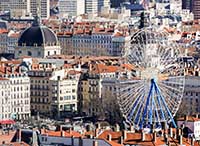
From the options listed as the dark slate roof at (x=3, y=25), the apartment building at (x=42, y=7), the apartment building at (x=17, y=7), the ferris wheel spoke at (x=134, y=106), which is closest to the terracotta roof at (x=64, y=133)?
the ferris wheel spoke at (x=134, y=106)

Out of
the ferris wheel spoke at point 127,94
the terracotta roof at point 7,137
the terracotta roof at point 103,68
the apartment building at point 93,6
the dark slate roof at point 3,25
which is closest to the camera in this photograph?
the terracotta roof at point 7,137

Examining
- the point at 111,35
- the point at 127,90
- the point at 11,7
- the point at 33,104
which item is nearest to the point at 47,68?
the point at 33,104

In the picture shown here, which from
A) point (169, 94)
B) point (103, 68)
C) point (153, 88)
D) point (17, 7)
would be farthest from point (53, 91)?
point (17, 7)

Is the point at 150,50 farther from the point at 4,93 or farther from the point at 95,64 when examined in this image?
the point at 95,64

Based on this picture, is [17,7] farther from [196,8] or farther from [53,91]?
[53,91]

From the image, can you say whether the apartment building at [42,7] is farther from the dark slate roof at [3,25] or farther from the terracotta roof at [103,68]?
the terracotta roof at [103,68]
